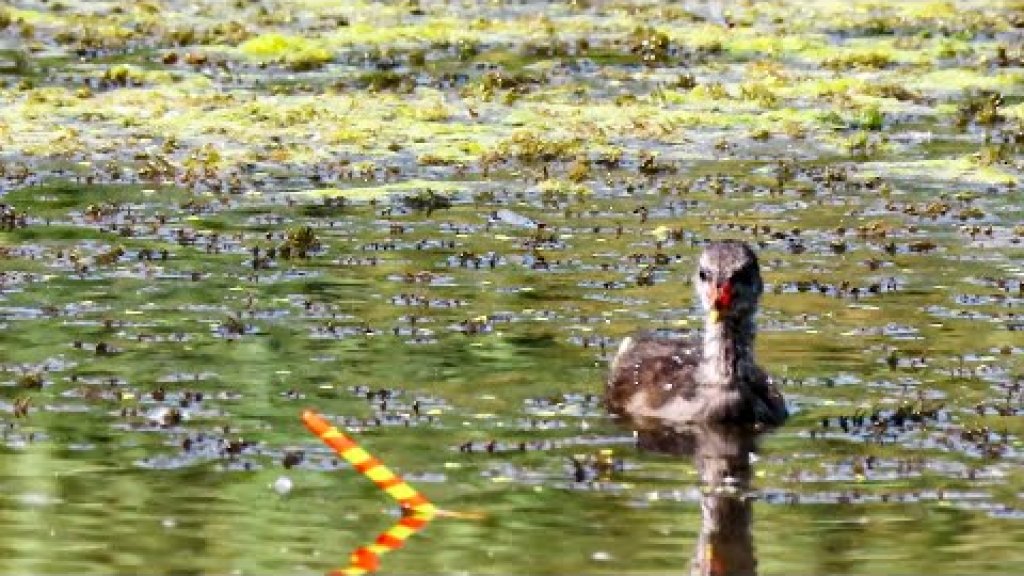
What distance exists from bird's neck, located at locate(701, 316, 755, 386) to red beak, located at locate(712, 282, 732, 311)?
4.7 inches

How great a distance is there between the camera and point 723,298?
559 inches

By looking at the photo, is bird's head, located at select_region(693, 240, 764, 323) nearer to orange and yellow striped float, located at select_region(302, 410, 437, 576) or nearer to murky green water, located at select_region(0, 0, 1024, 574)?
murky green water, located at select_region(0, 0, 1024, 574)

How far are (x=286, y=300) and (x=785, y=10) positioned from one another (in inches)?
591

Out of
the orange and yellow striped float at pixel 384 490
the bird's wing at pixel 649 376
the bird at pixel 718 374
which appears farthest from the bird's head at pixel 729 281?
the orange and yellow striped float at pixel 384 490

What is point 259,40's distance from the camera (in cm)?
2792

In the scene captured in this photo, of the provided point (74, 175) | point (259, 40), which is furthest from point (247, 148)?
point (259, 40)

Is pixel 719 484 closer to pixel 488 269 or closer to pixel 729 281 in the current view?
pixel 729 281

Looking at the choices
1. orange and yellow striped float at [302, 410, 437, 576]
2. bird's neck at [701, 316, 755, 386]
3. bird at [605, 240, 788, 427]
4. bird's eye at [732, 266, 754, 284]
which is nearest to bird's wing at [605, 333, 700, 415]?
bird at [605, 240, 788, 427]

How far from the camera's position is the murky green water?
11773mm

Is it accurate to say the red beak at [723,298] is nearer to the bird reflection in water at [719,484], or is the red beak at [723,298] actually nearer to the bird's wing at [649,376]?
the bird's wing at [649,376]

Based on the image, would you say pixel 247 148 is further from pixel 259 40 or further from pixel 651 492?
pixel 651 492

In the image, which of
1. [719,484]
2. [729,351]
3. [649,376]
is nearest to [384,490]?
[719,484]

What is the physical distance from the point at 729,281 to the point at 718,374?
48cm

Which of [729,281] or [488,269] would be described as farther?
[488,269]
